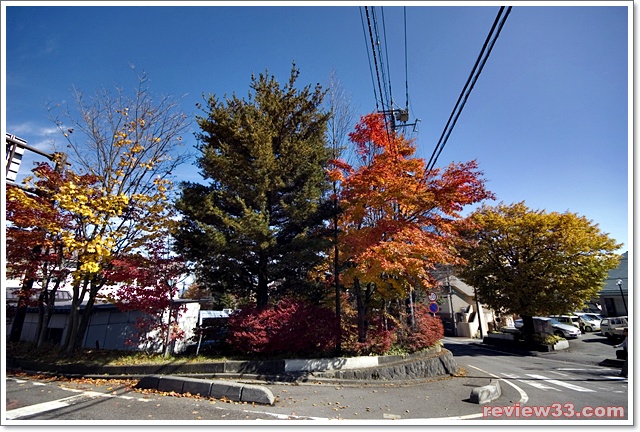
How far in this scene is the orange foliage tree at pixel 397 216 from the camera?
8.50 m

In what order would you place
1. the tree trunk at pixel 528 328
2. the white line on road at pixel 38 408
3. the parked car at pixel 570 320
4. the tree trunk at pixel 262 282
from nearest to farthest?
the white line on road at pixel 38 408, the tree trunk at pixel 262 282, the tree trunk at pixel 528 328, the parked car at pixel 570 320

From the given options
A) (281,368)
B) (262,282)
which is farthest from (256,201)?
(281,368)

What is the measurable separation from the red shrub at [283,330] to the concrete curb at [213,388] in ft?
6.29

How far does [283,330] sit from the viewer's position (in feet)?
27.2

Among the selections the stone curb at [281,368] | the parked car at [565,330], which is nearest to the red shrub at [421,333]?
the stone curb at [281,368]

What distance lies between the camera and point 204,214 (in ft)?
29.4

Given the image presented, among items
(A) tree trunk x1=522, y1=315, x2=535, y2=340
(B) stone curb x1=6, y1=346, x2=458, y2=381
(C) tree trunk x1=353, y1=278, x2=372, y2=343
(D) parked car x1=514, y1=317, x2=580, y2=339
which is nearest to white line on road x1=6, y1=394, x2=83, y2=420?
(B) stone curb x1=6, y1=346, x2=458, y2=381

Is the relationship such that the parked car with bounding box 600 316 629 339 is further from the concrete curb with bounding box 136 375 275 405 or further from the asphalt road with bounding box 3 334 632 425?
the concrete curb with bounding box 136 375 275 405

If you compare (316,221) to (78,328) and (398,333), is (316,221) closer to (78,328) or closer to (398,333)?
(398,333)

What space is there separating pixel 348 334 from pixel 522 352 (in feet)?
48.7

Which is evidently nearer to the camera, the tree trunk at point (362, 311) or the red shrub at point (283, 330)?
the red shrub at point (283, 330)

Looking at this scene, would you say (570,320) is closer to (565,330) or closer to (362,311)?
(565,330)

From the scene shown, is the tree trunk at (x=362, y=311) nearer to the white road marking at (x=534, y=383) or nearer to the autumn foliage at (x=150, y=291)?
the white road marking at (x=534, y=383)
